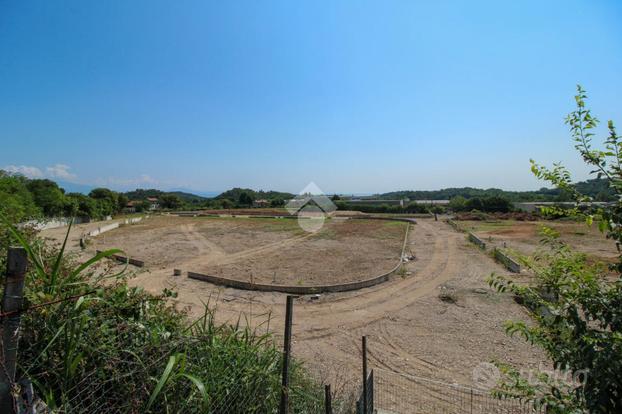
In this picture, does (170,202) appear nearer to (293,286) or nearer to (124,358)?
(293,286)

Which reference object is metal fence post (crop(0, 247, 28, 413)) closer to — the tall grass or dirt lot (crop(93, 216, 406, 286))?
the tall grass

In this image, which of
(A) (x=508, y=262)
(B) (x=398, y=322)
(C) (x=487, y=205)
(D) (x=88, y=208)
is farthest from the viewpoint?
(C) (x=487, y=205)

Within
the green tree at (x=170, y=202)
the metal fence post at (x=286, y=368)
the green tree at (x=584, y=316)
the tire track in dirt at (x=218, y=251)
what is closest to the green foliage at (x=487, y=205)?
the tire track in dirt at (x=218, y=251)

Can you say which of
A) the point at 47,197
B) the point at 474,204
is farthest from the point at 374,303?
the point at 474,204

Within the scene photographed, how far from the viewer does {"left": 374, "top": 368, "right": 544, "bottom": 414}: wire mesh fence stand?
17.6 feet

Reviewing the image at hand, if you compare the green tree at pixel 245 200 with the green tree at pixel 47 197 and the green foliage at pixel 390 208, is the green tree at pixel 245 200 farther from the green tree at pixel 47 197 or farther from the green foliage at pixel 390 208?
the green tree at pixel 47 197

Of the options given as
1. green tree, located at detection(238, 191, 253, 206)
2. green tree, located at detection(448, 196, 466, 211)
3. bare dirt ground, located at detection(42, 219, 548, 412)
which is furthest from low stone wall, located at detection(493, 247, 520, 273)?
green tree, located at detection(238, 191, 253, 206)

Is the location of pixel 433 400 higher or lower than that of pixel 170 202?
lower

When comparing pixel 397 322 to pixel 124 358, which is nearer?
pixel 124 358

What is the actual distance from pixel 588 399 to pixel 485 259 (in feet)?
65.2

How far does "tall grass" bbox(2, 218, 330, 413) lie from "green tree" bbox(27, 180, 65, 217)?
43.9 meters

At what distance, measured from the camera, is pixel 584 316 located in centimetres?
159

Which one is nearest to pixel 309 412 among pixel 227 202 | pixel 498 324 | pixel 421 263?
pixel 498 324

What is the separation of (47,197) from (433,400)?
4967 cm
